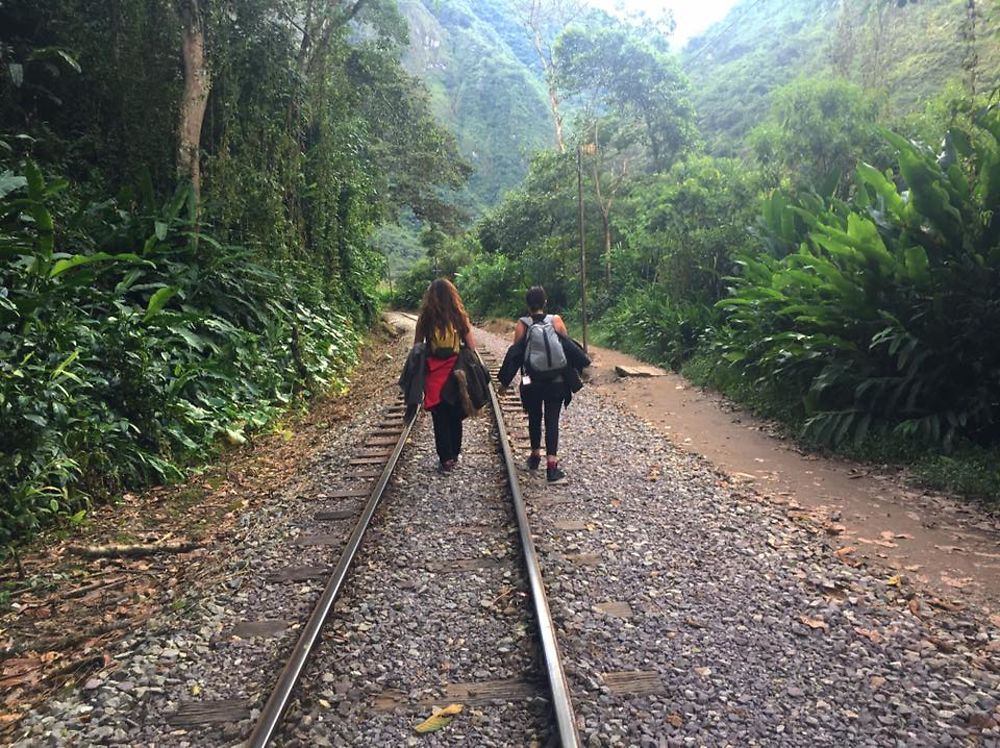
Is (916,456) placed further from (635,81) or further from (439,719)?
(635,81)

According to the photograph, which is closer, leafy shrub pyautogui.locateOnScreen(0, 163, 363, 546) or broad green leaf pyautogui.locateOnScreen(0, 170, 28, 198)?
leafy shrub pyautogui.locateOnScreen(0, 163, 363, 546)

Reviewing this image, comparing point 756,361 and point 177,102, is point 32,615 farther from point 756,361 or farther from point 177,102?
point 756,361

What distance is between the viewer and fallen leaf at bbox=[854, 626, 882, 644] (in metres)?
3.19

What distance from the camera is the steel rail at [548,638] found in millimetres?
2441

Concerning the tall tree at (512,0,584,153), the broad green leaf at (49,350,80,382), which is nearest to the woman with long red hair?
the broad green leaf at (49,350,80,382)

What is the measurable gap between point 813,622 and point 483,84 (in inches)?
3409

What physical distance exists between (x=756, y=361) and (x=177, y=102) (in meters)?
8.92

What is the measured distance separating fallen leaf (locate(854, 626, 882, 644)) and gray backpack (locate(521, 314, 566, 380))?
303cm

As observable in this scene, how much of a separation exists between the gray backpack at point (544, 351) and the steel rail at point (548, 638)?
108 centimetres

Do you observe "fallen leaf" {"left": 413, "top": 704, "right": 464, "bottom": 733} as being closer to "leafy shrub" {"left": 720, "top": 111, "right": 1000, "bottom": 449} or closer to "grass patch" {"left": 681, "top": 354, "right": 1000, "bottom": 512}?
"grass patch" {"left": 681, "top": 354, "right": 1000, "bottom": 512}

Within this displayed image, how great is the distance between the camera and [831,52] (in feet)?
89.8

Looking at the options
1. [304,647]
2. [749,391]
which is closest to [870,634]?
[304,647]

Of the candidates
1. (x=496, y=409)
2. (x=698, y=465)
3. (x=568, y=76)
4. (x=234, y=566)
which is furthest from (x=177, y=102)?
(x=568, y=76)

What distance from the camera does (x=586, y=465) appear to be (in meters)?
6.41
